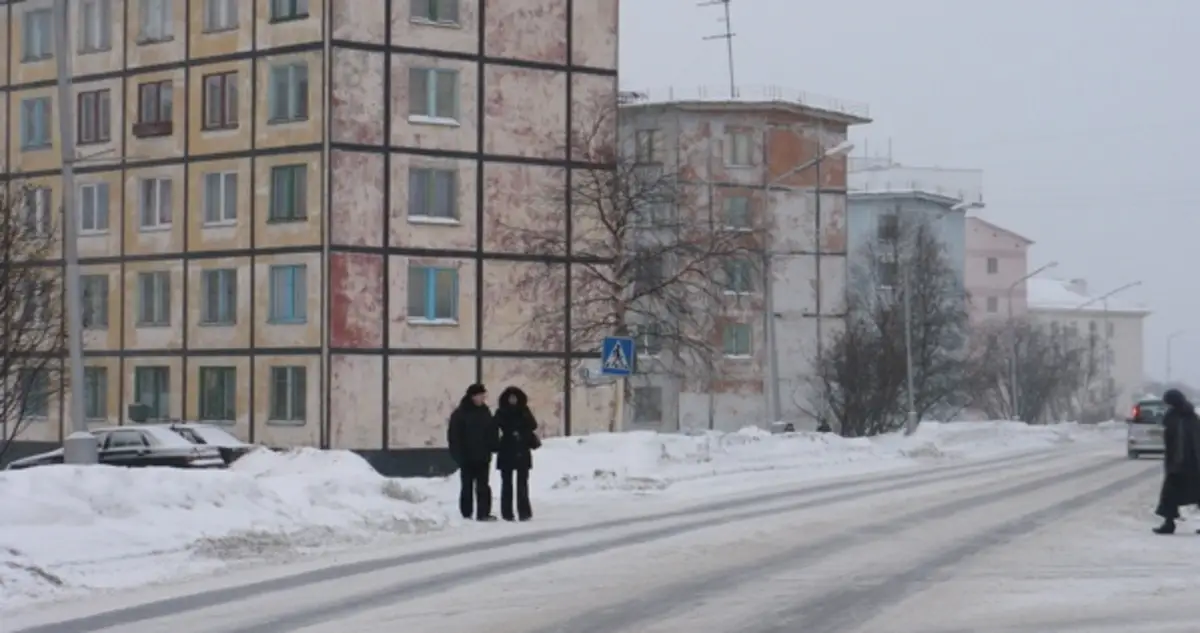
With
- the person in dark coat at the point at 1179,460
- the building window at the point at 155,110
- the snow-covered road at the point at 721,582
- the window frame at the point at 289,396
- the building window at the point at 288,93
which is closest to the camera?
the snow-covered road at the point at 721,582

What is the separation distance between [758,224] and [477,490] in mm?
61626

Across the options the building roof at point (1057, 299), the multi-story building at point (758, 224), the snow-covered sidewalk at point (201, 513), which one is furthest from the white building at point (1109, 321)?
the snow-covered sidewalk at point (201, 513)

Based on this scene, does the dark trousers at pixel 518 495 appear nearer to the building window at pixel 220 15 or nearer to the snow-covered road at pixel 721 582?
the snow-covered road at pixel 721 582

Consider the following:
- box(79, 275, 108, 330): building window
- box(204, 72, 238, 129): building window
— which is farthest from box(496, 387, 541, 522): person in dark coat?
box(79, 275, 108, 330): building window

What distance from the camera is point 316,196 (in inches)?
1992

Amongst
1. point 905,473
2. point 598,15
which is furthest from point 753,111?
point 905,473

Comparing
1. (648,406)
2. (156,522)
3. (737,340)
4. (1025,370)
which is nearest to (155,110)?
Result: (648,406)

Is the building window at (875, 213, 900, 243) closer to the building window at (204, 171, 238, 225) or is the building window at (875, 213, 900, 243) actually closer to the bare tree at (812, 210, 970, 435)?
the bare tree at (812, 210, 970, 435)

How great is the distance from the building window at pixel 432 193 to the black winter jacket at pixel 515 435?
28077mm

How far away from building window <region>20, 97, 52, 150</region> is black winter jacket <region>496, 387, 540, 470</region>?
37083 mm

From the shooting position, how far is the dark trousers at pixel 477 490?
23953 mm

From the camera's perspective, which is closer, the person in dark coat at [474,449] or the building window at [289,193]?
the person in dark coat at [474,449]

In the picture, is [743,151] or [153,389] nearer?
[153,389]

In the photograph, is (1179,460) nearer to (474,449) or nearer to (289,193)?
(474,449)
